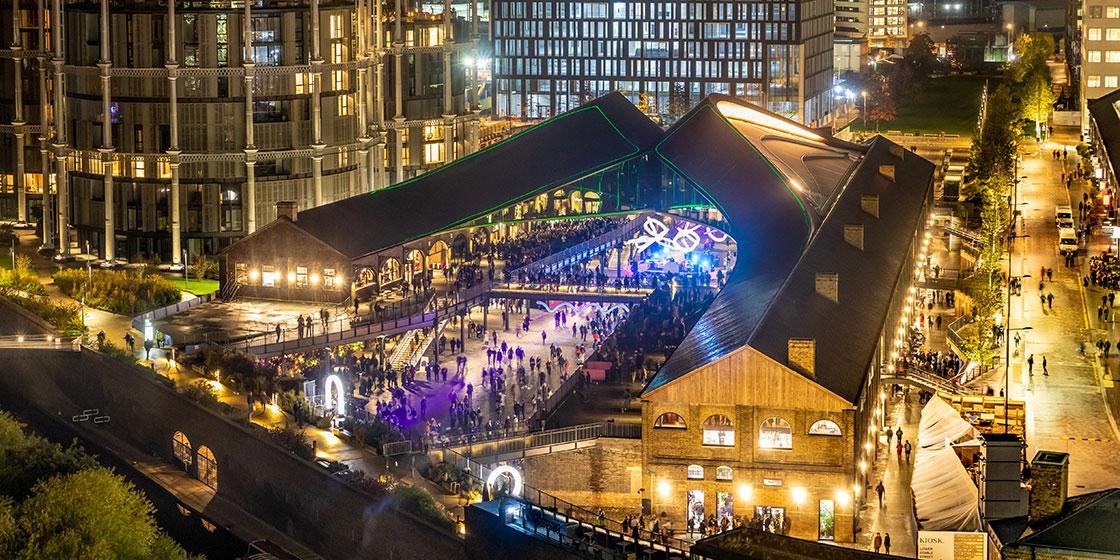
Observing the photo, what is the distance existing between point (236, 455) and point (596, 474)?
14.4 metres

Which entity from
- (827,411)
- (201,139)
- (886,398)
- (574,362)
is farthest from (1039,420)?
(201,139)

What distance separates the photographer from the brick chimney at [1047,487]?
58.5m

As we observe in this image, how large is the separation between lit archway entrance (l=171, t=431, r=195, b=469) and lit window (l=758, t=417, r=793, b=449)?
84.3ft

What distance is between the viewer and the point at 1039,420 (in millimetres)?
87438

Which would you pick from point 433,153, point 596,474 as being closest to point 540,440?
point 596,474

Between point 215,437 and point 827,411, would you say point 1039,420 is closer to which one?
point 827,411

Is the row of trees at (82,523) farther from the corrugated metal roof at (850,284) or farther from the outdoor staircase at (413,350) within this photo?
the outdoor staircase at (413,350)

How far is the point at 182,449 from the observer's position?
289 ft

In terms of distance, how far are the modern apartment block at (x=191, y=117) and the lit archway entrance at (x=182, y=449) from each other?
114ft

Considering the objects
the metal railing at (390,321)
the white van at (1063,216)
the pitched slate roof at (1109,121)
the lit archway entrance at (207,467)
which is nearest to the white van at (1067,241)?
the white van at (1063,216)

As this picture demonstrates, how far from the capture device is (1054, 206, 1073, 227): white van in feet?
436

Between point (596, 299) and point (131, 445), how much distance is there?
93.8ft

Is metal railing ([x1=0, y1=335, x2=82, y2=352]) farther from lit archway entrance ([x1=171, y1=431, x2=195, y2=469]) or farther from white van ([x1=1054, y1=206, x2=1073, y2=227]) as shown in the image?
white van ([x1=1054, y1=206, x2=1073, y2=227])

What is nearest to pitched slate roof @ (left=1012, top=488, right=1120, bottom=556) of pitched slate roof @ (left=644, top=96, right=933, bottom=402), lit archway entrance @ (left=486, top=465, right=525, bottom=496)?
pitched slate roof @ (left=644, top=96, right=933, bottom=402)
